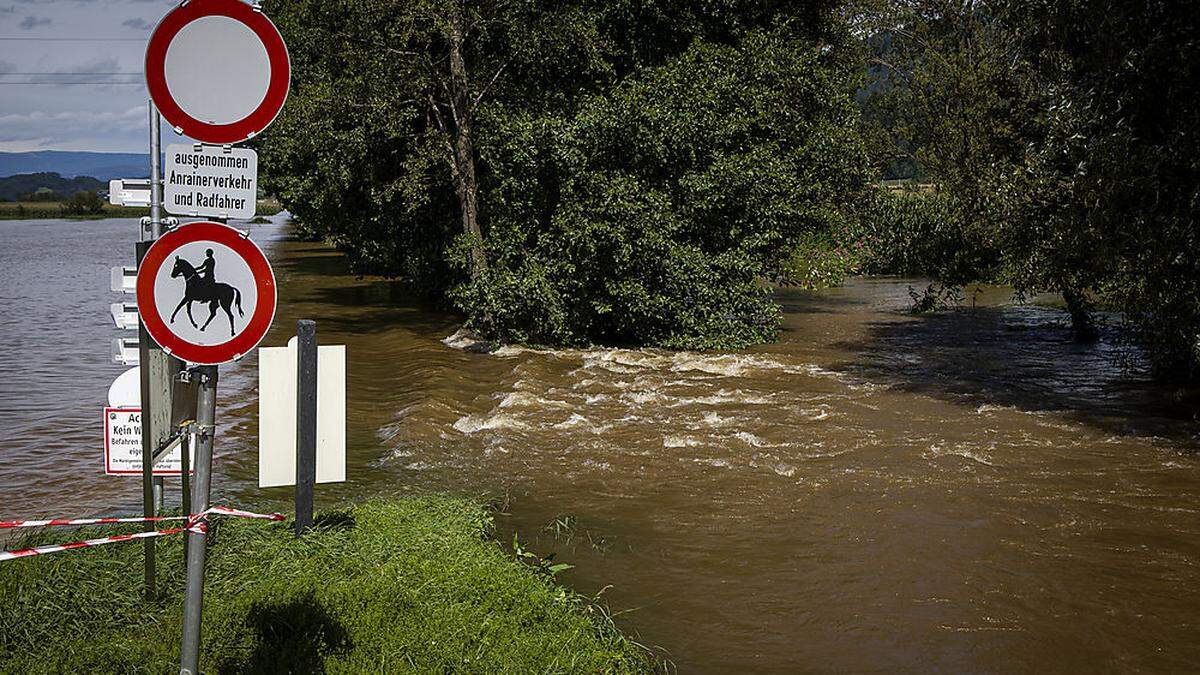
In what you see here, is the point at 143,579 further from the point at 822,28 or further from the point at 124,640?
the point at 822,28

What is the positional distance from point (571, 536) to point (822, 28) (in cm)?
1717

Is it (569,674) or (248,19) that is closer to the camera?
(248,19)

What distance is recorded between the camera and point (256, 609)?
17.8ft

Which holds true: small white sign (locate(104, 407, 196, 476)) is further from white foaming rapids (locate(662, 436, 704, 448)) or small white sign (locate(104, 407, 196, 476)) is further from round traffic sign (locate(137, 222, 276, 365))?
white foaming rapids (locate(662, 436, 704, 448))

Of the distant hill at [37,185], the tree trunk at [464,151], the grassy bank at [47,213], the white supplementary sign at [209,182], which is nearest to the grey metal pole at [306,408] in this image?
the white supplementary sign at [209,182]

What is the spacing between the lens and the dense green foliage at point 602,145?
57.6 ft

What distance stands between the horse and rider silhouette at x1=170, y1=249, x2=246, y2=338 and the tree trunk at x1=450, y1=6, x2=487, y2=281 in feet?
47.4

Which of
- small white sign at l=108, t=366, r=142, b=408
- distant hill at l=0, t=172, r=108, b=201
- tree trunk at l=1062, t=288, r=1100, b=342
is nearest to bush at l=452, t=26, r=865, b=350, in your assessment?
tree trunk at l=1062, t=288, r=1100, b=342

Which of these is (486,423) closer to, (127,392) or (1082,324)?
(127,392)

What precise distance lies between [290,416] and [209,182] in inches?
109

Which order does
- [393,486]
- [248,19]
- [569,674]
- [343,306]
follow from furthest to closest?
[343,306] → [393,486] → [569,674] → [248,19]

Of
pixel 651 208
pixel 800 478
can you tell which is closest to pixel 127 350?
pixel 800 478

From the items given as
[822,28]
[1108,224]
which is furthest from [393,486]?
[822,28]

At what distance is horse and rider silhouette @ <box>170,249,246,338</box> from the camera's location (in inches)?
154
